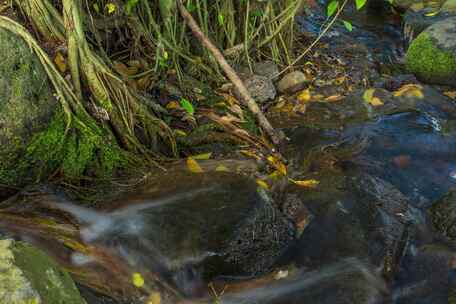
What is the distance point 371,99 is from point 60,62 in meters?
2.97

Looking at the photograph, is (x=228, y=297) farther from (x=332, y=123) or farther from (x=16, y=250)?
(x=332, y=123)

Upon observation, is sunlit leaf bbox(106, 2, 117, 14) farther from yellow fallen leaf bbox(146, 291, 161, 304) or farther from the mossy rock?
the mossy rock

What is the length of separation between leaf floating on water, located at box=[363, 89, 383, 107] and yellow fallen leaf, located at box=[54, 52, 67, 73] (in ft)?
9.50

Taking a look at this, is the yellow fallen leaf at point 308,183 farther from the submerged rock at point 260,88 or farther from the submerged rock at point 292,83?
the submerged rock at point 292,83

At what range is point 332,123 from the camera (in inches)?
176

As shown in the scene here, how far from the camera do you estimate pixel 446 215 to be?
329 centimetres

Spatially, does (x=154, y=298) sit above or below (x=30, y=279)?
below

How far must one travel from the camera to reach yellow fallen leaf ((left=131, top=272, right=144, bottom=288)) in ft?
8.77

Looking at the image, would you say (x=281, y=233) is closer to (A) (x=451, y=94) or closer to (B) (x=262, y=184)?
(B) (x=262, y=184)

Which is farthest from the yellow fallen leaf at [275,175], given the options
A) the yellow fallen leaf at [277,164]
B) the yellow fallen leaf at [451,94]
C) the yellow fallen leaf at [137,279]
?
the yellow fallen leaf at [451,94]

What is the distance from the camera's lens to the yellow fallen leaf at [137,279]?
267 cm

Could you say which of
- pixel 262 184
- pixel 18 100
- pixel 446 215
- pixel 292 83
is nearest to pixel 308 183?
pixel 262 184

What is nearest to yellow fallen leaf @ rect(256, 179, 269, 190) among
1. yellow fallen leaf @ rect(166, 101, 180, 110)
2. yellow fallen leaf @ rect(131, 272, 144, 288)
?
yellow fallen leaf @ rect(131, 272, 144, 288)

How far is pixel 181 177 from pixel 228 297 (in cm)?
92
